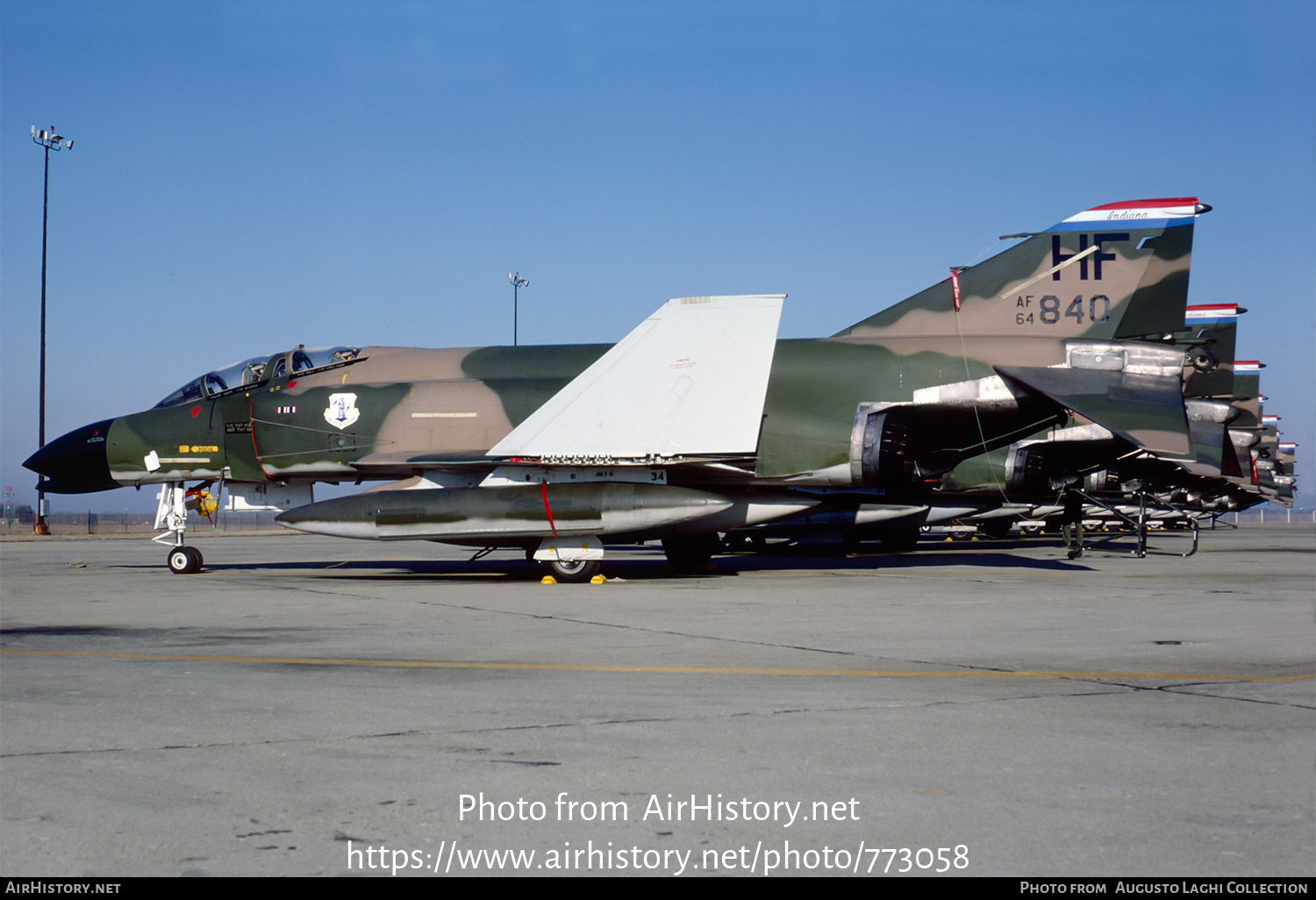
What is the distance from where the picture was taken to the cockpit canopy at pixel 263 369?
17.6 m

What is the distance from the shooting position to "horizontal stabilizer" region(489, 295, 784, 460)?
14.8 m

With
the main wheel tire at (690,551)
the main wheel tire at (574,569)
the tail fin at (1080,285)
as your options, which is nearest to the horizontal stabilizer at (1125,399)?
the tail fin at (1080,285)

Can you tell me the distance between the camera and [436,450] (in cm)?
1662

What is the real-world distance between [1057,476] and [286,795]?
18.5 m

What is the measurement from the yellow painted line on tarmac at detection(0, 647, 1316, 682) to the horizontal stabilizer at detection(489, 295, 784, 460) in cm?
780

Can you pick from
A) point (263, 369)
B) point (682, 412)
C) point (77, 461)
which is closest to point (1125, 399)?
point (682, 412)

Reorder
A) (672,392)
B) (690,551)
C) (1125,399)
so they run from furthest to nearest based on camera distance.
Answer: (690,551)
(672,392)
(1125,399)

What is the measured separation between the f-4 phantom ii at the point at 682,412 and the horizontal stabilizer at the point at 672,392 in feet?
0.10

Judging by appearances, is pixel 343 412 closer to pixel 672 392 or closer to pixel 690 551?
pixel 672 392

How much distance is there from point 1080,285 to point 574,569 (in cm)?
974

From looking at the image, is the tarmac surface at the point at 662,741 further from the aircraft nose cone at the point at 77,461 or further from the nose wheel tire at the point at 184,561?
the aircraft nose cone at the point at 77,461

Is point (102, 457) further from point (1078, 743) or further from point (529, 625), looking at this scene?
point (1078, 743)

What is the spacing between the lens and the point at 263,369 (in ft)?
58.1

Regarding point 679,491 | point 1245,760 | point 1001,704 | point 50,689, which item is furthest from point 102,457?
point 1245,760
